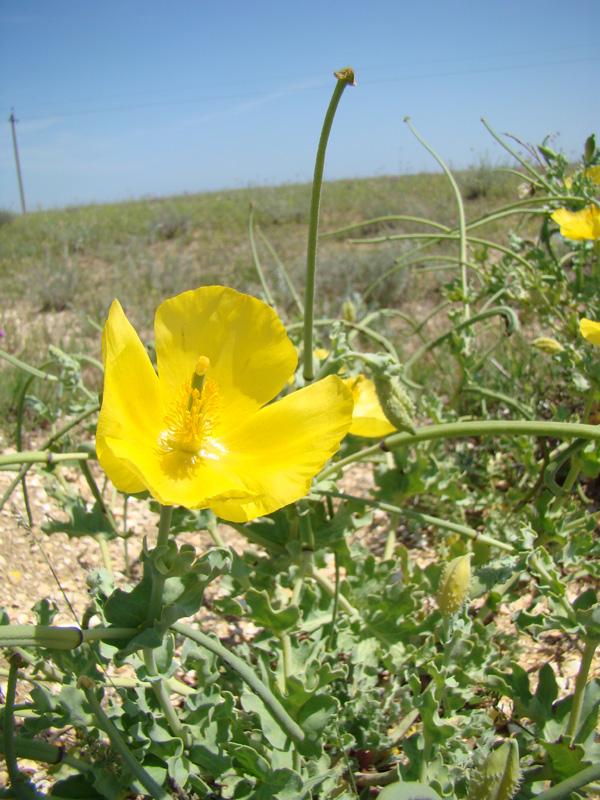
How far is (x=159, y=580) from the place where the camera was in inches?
29.0

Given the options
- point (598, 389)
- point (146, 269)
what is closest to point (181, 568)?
point (598, 389)

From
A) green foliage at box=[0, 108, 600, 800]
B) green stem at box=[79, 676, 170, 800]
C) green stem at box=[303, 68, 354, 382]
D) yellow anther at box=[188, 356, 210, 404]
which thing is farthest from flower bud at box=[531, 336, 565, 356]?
green stem at box=[79, 676, 170, 800]

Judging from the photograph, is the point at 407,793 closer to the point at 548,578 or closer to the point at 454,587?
the point at 454,587

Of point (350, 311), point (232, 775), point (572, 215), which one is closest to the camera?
point (232, 775)

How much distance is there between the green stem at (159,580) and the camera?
2.41 ft

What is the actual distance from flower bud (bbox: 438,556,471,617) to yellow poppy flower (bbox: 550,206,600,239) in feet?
3.45

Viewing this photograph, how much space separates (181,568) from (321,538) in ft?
1.91

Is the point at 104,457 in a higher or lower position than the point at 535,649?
higher

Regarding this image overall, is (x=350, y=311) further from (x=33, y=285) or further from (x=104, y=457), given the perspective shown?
(x=33, y=285)

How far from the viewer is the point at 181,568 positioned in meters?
0.74

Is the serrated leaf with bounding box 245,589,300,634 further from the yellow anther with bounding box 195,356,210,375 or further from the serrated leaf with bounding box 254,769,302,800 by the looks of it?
the yellow anther with bounding box 195,356,210,375

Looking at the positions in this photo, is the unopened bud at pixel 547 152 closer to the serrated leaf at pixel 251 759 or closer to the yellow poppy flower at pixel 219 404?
the yellow poppy flower at pixel 219 404

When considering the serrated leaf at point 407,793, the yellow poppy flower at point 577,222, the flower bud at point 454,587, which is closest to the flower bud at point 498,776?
the serrated leaf at point 407,793

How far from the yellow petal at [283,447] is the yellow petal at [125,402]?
11cm
